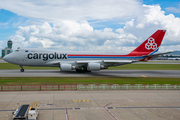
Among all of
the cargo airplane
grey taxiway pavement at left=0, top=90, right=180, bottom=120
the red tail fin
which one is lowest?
grey taxiway pavement at left=0, top=90, right=180, bottom=120

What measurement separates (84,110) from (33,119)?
178 inches

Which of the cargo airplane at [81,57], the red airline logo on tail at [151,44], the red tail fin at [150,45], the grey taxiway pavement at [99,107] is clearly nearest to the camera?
the grey taxiway pavement at [99,107]

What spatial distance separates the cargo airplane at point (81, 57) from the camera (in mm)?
42531

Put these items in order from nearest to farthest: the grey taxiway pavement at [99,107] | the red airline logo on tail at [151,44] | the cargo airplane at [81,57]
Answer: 1. the grey taxiway pavement at [99,107]
2. the cargo airplane at [81,57]
3. the red airline logo on tail at [151,44]

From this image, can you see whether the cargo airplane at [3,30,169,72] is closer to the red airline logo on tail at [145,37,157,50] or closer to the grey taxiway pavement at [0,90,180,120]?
the red airline logo on tail at [145,37,157,50]

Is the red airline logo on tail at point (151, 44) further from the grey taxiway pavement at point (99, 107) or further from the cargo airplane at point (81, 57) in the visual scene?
the grey taxiway pavement at point (99, 107)

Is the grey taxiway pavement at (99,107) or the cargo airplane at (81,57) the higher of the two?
the cargo airplane at (81,57)

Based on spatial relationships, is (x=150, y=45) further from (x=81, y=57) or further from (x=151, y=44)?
(x=81, y=57)

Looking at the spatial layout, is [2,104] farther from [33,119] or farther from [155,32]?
[155,32]

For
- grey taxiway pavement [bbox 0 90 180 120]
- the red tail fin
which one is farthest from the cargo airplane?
grey taxiway pavement [bbox 0 90 180 120]

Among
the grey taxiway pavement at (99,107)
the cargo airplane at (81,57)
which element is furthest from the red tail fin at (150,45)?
the grey taxiway pavement at (99,107)

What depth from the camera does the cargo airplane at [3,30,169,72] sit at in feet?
140

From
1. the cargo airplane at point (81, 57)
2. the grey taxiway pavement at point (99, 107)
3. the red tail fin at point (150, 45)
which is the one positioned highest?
the red tail fin at point (150, 45)

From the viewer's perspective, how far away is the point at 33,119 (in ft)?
39.1
